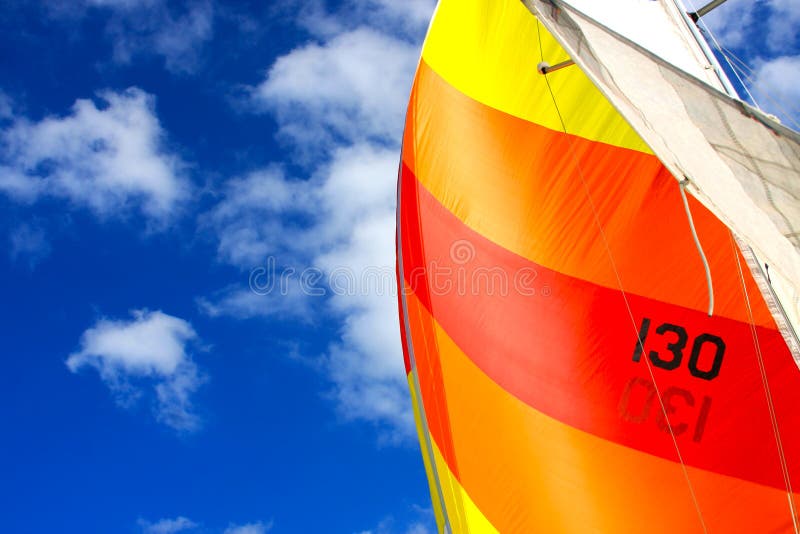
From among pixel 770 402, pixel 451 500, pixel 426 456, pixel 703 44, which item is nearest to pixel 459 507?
pixel 451 500

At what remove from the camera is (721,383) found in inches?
146

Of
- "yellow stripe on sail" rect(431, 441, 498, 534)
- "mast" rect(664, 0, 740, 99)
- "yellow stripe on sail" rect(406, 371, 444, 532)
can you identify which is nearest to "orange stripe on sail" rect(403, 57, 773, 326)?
"mast" rect(664, 0, 740, 99)

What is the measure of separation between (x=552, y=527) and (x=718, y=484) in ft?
3.26

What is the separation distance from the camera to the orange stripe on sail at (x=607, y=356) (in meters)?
3.58

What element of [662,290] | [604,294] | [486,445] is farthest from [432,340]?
[662,290]

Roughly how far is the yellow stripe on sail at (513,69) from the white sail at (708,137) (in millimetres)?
2355

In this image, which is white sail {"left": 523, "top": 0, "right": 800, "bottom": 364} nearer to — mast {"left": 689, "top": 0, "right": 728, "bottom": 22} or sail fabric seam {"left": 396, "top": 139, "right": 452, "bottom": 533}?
sail fabric seam {"left": 396, "top": 139, "right": 452, "bottom": 533}

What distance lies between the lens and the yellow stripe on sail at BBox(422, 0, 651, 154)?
14.6 feet

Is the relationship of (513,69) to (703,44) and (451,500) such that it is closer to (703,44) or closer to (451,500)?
(703,44)

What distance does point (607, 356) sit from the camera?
4.05 m

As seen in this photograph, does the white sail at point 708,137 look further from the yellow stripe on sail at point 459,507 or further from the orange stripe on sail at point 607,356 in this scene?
the yellow stripe on sail at point 459,507

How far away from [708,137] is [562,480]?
2672mm

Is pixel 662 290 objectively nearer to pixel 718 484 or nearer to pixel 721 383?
pixel 721 383

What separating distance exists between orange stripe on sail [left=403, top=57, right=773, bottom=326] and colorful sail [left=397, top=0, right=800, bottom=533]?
0.01 m
